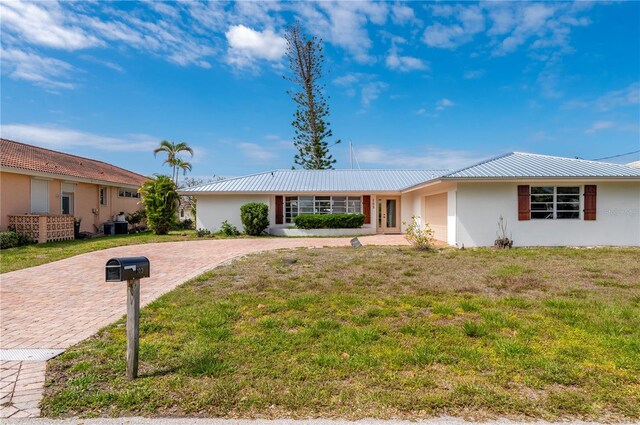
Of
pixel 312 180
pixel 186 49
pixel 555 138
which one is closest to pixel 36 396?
pixel 186 49

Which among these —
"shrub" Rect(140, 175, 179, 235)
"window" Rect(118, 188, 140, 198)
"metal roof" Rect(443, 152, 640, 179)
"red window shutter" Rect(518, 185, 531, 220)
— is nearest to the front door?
"metal roof" Rect(443, 152, 640, 179)

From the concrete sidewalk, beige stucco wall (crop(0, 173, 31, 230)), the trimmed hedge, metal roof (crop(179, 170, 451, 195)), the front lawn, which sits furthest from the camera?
metal roof (crop(179, 170, 451, 195))

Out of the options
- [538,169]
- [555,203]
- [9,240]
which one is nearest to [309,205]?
[538,169]

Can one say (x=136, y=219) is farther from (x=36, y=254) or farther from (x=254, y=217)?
(x=36, y=254)

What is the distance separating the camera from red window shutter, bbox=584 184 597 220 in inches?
511

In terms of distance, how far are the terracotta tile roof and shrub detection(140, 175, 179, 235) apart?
3363 millimetres

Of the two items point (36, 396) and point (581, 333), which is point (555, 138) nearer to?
point (581, 333)

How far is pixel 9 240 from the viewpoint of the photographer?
13.2 meters

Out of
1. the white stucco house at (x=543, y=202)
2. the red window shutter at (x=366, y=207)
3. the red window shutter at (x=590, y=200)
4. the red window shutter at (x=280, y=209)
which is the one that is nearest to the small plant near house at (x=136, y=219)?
the red window shutter at (x=280, y=209)

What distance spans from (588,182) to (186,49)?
56.0 ft

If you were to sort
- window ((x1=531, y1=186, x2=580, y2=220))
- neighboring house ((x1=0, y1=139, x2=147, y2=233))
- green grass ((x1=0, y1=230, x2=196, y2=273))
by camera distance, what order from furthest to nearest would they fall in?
neighboring house ((x1=0, y1=139, x2=147, y2=233)) → window ((x1=531, y1=186, x2=580, y2=220)) → green grass ((x1=0, y1=230, x2=196, y2=273))

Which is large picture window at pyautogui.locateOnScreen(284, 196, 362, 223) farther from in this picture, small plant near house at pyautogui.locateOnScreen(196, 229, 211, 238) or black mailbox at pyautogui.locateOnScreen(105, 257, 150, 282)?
black mailbox at pyautogui.locateOnScreen(105, 257, 150, 282)

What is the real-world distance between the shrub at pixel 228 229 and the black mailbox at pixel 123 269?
16.9 metres

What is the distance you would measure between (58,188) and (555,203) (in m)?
24.0
